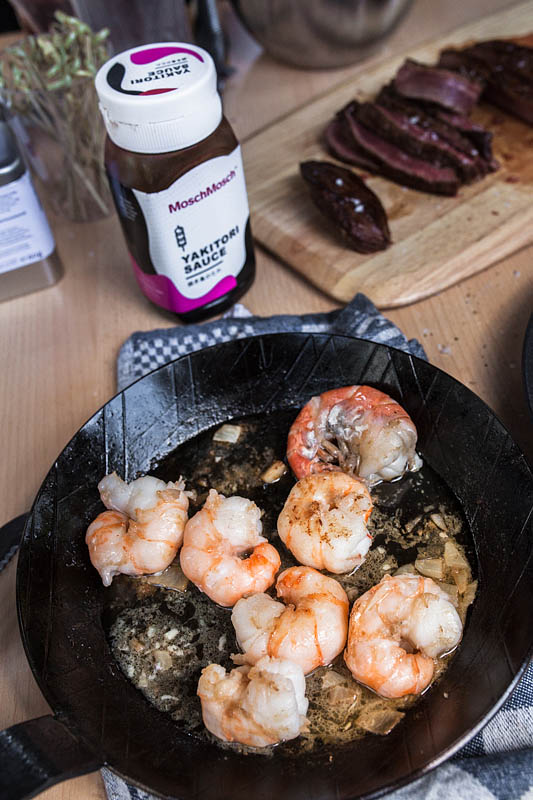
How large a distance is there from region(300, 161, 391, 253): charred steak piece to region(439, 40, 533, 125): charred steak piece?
499 millimetres

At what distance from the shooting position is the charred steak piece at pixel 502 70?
67.4 inches

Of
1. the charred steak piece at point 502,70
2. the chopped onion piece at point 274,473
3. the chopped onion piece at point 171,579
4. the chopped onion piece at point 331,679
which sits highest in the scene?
the charred steak piece at point 502,70

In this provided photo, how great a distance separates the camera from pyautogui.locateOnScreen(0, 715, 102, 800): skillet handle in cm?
78

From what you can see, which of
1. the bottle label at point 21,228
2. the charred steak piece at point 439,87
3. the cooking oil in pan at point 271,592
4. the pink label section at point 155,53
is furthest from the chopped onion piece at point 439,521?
the charred steak piece at point 439,87

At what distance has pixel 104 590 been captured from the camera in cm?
106

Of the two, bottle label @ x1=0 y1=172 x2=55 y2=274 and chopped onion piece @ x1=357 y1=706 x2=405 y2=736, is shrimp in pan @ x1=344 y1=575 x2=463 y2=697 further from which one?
bottle label @ x1=0 y1=172 x2=55 y2=274

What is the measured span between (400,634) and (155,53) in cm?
93

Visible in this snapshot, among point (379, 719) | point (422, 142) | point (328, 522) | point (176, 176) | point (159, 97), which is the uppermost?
point (159, 97)

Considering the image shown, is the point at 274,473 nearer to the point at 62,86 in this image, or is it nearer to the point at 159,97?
the point at 159,97

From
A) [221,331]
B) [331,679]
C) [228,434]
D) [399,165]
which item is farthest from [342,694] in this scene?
[399,165]

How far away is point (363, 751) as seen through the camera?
86 centimetres

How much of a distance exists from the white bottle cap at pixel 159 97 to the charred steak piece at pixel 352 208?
0.41 m

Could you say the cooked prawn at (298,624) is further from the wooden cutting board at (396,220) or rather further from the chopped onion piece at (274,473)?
the wooden cutting board at (396,220)

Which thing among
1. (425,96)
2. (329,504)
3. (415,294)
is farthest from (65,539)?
(425,96)
